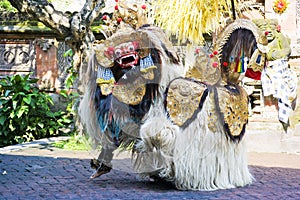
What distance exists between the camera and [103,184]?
6145 mm

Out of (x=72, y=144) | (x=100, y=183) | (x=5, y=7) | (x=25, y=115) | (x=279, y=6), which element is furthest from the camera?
(x=5, y=7)

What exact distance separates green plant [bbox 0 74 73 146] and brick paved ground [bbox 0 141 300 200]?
2.18 metres

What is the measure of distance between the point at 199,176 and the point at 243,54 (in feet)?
4.74

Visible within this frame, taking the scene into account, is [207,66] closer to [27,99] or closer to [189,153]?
[189,153]

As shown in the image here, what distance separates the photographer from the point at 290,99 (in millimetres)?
9281

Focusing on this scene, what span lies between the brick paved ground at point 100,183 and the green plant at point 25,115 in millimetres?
2180

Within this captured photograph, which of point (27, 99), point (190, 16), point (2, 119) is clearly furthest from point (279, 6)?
point (2, 119)

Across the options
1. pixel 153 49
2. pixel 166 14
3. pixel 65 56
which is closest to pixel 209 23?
pixel 166 14

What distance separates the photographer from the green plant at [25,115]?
34.9 feet

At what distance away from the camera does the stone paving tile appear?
5504mm

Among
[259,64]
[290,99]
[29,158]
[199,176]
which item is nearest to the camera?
[199,176]

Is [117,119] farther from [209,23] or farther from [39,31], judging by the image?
[39,31]

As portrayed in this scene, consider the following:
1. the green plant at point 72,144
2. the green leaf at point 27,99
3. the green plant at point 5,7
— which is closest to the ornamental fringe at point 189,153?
the green plant at point 72,144

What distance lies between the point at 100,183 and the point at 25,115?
15.9 ft
